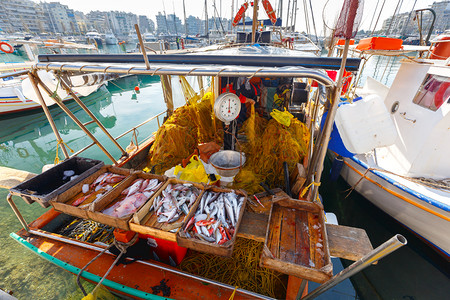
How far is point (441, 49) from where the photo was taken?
7.30 metres

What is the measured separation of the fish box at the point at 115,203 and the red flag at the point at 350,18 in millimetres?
4164

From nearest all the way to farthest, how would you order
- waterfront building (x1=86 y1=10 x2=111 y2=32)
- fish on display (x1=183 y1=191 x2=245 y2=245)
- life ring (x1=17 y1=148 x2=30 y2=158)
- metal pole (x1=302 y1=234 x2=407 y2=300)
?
metal pole (x1=302 y1=234 x2=407 y2=300)
fish on display (x1=183 y1=191 x2=245 y2=245)
life ring (x1=17 y1=148 x2=30 y2=158)
waterfront building (x1=86 y1=10 x2=111 y2=32)

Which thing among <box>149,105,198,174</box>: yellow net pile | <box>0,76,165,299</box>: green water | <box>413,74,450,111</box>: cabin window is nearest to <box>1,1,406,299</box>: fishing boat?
<box>149,105,198,174</box>: yellow net pile

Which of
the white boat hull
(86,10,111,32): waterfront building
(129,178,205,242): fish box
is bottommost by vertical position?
the white boat hull

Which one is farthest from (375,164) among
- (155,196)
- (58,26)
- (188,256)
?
(58,26)

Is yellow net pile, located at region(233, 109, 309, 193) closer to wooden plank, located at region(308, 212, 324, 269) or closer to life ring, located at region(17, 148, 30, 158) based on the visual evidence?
wooden plank, located at region(308, 212, 324, 269)

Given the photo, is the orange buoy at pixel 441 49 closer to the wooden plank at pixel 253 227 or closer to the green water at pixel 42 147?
the wooden plank at pixel 253 227

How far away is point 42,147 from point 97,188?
45.0ft

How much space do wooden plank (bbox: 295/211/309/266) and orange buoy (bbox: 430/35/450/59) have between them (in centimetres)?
864

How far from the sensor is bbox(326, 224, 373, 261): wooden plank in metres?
2.95

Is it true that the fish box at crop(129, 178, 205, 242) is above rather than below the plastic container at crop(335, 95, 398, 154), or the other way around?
below

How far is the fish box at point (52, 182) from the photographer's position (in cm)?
368

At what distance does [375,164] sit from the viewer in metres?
7.44

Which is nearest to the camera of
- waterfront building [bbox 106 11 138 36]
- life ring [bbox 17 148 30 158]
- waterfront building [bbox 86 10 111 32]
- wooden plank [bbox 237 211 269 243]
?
wooden plank [bbox 237 211 269 243]
